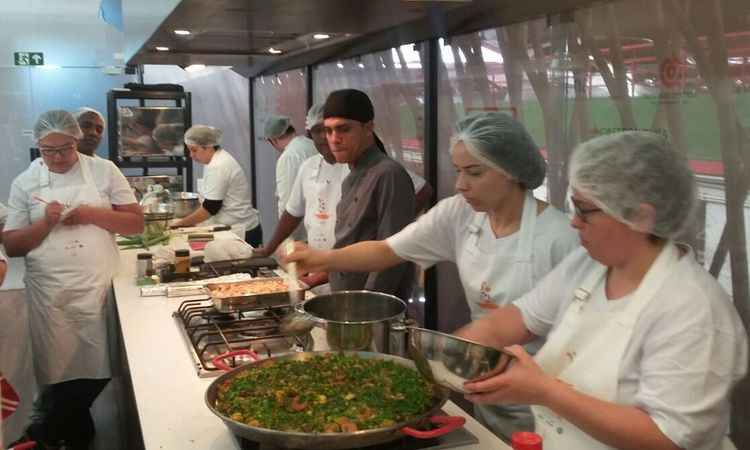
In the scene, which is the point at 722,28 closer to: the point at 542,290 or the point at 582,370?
the point at 542,290

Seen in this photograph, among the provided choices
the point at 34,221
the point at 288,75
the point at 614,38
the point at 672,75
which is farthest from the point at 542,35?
the point at 288,75

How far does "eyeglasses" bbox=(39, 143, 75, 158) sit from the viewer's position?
272 cm

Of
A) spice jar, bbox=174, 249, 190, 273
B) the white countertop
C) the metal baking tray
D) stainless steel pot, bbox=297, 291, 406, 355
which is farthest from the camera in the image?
spice jar, bbox=174, 249, 190, 273

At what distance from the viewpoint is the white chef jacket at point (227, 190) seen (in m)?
4.59

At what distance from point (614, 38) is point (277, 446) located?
1577mm

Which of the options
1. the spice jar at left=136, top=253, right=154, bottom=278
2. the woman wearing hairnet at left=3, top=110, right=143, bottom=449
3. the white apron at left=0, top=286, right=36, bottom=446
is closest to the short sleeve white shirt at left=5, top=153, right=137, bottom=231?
the woman wearing hairnet at left=3, top=110, right=143, bottom=449

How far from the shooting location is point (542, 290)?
1517 millimetres

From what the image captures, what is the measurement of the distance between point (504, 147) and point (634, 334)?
658 mm

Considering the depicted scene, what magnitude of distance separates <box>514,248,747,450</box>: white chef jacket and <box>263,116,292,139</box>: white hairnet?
3879mm

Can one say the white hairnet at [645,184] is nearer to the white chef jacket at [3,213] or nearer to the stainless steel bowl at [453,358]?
the stainless steel bowl at [453,358]

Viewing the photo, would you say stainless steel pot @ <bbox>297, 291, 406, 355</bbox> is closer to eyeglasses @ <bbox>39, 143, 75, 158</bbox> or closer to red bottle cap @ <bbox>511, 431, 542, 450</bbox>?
red bottle cap @ <bbox>511, 431, 542, 450</bbox>

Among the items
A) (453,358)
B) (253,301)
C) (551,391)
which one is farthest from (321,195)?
(551,391)

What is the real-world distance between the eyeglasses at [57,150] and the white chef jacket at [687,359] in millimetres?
2305

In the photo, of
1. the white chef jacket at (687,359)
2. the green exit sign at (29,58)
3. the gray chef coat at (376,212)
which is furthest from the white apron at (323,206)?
the green exit sign at (29,58)
